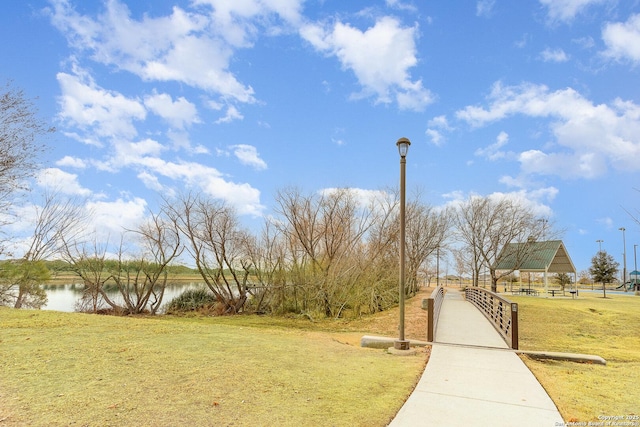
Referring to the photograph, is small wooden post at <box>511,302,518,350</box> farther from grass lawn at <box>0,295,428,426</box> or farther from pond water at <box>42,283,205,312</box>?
pond water at <box>42,283,205,312</box>

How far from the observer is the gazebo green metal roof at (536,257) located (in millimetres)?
29078

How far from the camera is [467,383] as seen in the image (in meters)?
5.12

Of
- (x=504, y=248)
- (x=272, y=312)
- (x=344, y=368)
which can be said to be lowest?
(x=272, y=312)

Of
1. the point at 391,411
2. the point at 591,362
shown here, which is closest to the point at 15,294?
the point at 391,411

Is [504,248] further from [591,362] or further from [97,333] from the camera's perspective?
[97,333]

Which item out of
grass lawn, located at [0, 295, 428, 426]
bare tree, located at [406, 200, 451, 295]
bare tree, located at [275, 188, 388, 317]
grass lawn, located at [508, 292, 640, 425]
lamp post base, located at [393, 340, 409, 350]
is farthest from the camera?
bare tree, located at [406, 200, 451, 295]

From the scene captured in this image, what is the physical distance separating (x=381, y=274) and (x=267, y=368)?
1555 centimetres

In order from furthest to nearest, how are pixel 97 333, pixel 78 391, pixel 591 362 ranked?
1. pixel 97 333
2. pixel 591 362
3. pixel 78 391

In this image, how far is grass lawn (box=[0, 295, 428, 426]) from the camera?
3.66m

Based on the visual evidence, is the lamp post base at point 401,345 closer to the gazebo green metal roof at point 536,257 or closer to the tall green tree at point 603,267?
the gazebo green metal roof at point 536,257

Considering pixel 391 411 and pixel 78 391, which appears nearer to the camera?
pixel 391 411

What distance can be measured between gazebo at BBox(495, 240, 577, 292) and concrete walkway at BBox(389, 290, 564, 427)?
24.5m

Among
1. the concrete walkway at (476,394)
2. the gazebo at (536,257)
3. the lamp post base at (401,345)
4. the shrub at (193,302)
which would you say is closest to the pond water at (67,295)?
the shrub at (193,302)

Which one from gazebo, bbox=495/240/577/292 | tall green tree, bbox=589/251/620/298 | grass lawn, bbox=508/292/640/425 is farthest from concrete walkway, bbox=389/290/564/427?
tall green tree, bbox=589/251/620/298
